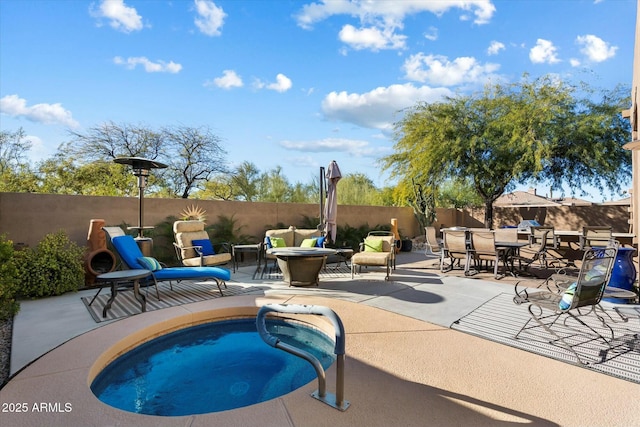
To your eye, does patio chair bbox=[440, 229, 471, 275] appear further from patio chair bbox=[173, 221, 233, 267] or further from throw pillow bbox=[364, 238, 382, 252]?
patio chair bbox=[173, 221, 233, 267]

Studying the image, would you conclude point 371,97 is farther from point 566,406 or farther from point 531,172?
point 566,406

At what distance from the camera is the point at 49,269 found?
490cm

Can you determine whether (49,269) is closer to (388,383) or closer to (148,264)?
(148,264)

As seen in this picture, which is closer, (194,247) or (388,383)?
(388,383)

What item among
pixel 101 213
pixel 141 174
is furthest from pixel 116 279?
pixel 101 213

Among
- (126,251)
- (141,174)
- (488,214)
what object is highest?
(141,174)

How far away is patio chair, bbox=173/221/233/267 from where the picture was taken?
248 inches

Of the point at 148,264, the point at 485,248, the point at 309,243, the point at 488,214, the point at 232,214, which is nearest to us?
the point at 148,264

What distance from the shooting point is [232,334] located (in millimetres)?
3947

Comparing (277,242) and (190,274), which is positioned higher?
(277,242)

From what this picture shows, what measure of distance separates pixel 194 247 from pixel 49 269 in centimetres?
222

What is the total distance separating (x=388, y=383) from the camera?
2.45 m

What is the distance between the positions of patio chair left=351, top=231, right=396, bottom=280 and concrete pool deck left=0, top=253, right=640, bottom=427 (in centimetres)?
187

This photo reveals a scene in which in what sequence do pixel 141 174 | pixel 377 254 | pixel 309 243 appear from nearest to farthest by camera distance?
1. pixel 377 254
2. pixel 141 174
3. pixel 309 243
